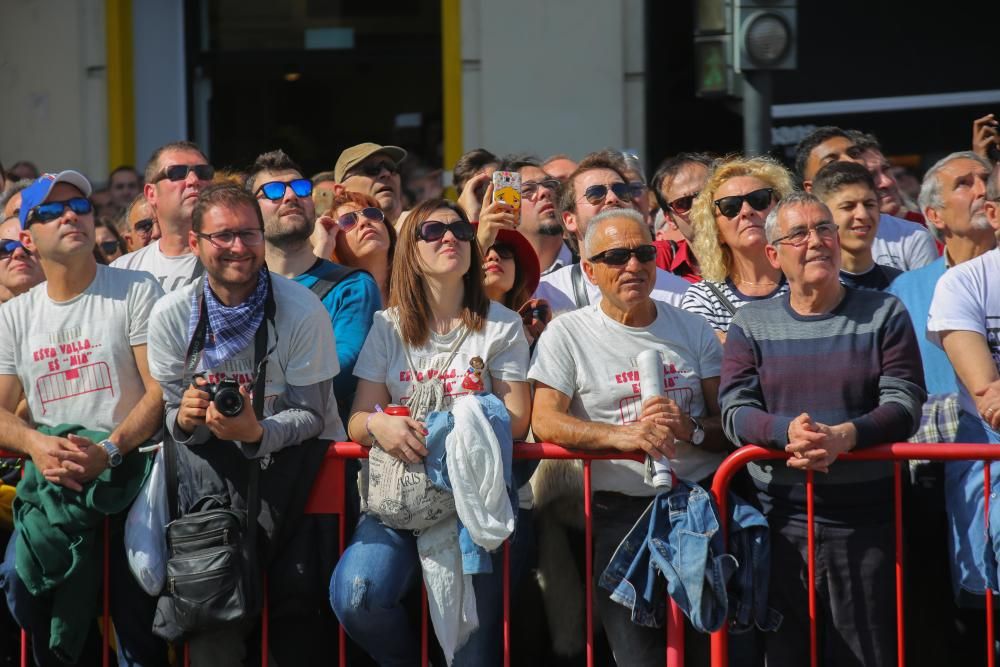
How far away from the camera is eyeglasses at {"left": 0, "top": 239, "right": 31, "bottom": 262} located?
655cm

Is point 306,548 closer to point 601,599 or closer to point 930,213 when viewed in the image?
point 601,599

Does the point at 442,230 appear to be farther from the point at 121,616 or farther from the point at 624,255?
the point at 121,616

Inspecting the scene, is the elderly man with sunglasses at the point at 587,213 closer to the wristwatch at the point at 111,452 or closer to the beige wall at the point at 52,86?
the wristwatch at the point at 111,452

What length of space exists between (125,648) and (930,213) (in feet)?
12.3

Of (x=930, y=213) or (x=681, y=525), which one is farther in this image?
(x=930, y=213)

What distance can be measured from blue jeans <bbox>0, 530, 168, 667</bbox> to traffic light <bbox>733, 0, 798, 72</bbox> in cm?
409

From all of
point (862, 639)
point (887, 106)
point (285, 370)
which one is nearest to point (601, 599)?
point (862, 639)

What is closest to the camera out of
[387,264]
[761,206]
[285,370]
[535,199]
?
[285,370]

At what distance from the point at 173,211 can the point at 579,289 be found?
1867mm

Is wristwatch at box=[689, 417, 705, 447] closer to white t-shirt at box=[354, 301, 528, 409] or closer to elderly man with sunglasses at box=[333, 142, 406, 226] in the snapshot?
white t-shirt at box=[354, 301, 528, 409]

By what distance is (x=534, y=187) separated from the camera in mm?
7297

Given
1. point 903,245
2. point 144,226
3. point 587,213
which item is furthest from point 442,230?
point 144,226

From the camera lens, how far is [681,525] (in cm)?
505

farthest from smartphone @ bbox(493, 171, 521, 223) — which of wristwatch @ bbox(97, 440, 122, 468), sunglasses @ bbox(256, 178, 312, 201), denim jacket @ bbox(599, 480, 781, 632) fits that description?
wristwatch @ bbox(97, 440, 122, 468)
